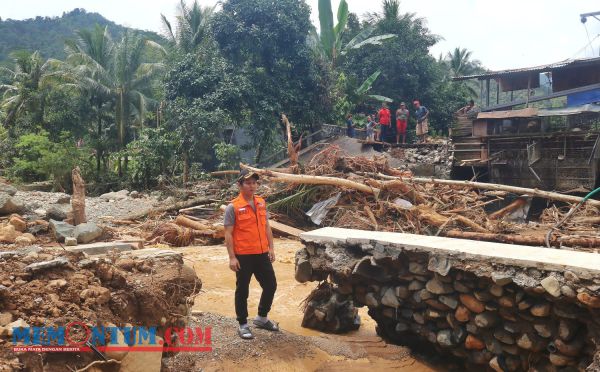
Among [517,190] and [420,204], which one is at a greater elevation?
[517,190]

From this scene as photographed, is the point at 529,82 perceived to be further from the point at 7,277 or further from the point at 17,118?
the point at 17,118

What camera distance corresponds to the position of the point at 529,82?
16.9 metres

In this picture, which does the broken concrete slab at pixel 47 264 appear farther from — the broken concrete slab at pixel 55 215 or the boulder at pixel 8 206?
the boulder at pixel 8 206

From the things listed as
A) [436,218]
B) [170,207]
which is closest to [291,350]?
[436,218]

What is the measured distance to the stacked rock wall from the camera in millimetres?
3498

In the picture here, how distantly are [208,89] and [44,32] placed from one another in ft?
122

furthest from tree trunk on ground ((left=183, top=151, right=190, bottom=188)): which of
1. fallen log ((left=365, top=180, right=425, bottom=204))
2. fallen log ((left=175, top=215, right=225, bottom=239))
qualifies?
fallen log ((left=365, top=180, right=425, bottom=204))

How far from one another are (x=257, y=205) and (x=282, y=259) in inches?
195

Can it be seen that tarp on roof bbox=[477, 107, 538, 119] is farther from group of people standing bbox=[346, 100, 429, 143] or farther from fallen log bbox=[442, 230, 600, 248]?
fallen log bbox=[442, 230, 600, 248]

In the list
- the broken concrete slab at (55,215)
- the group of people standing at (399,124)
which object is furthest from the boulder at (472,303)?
the group of people standing at (399,124)

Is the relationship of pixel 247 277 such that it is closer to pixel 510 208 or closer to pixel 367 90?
pixel 510 208

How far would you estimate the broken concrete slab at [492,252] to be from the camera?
11.6 feet

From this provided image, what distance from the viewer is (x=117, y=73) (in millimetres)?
23047

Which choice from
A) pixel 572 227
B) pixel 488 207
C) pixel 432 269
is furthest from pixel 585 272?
pixel 488 207
